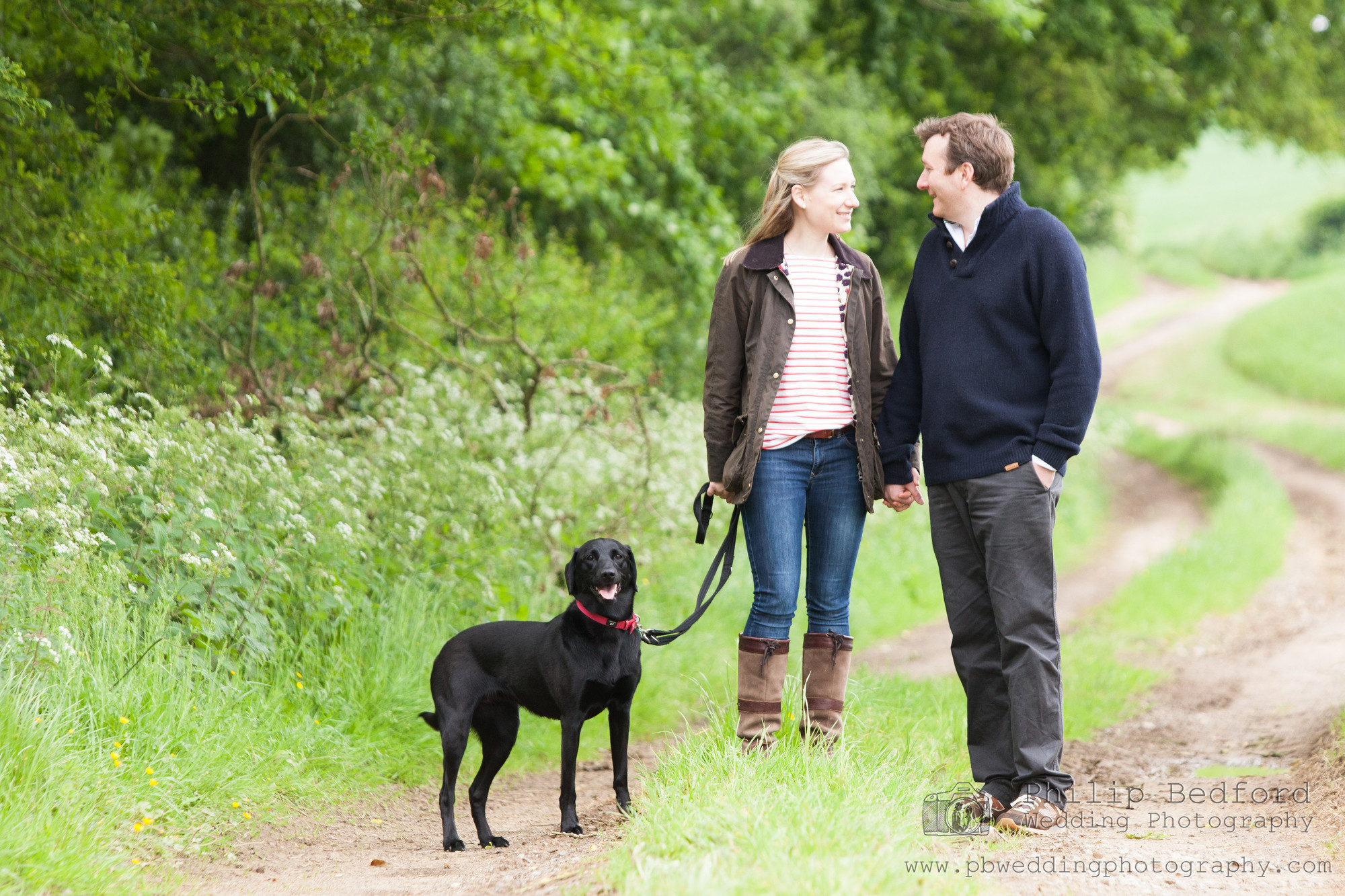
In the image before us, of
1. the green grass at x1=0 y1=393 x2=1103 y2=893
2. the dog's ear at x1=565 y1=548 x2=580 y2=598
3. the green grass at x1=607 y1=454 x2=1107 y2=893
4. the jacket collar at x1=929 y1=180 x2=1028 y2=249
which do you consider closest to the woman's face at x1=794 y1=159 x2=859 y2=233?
the jacket collar at x1=929 y1=180 x2=1028 y2=249

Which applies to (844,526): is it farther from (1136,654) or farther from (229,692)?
(1136,654)

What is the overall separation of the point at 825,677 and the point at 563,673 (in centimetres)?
90

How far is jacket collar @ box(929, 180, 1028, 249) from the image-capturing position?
373cm

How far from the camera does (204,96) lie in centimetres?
544

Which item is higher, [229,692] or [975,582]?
[975,582]

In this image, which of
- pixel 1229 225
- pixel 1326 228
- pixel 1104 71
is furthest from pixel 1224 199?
pixel 1104 71

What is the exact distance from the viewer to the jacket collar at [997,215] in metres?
3.73

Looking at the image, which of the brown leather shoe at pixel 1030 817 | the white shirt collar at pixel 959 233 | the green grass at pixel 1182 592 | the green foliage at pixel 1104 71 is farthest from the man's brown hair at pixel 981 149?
the green foliage at pixel 1104 71

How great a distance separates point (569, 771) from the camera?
396 centimetres

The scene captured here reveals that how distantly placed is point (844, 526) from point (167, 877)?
236cm

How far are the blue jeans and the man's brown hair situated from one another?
951 mm

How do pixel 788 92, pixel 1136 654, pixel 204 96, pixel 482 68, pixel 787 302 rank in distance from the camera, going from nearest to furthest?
pixel 787 302
pixel 204 96
pixel 1136 654
pixel 482 68
pixel 788 92

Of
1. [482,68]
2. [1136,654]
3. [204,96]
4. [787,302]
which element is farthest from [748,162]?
[787,302]

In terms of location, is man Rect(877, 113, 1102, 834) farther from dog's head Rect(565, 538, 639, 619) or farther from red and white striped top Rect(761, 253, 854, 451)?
dog's head Rect(565, 538, 639, 619)
